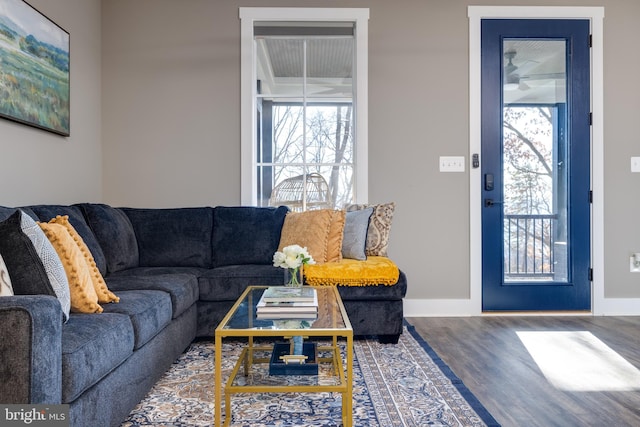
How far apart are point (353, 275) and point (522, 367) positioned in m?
1.08

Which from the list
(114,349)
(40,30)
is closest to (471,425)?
(114,349)

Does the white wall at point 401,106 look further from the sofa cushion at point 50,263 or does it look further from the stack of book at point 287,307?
the sofa cushion at point 50,263

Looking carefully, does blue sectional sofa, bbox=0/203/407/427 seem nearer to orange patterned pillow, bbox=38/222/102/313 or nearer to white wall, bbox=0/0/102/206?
orange patterned pillow, bbox=38/222/102/313

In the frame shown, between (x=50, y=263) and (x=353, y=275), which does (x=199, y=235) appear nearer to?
(x=353, y=275)

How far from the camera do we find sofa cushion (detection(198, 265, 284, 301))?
2.91 metres

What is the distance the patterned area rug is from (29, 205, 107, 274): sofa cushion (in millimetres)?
790

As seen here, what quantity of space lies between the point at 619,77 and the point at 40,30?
14.4ft

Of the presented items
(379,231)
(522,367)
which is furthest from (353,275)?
(522,367)

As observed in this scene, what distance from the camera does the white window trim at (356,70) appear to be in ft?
12.3

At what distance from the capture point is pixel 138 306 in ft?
6.56

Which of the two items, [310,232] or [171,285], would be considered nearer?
[171,285]

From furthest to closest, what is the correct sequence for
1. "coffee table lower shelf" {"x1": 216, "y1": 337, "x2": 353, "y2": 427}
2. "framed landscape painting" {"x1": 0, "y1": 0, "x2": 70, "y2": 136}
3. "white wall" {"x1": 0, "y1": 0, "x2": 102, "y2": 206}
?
"white wall" {"x1": 0, "y1": 0, "x2": 102, "y2": 206}, "framed landscape painting" {"x1": 0, "y1": 0, "x2": 70, "y2": 136}, "coffee table lower shelf" {"x1": 216, "y1": 337, "x2": 353, "y2": 427}

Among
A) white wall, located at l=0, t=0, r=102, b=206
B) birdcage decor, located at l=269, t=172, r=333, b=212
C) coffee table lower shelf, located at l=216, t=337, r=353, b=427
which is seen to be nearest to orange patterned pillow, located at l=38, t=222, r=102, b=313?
coffee table lower shelf, located at l=216, t=337, r=353, b=427

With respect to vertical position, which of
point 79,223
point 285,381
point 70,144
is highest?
point 70,144
